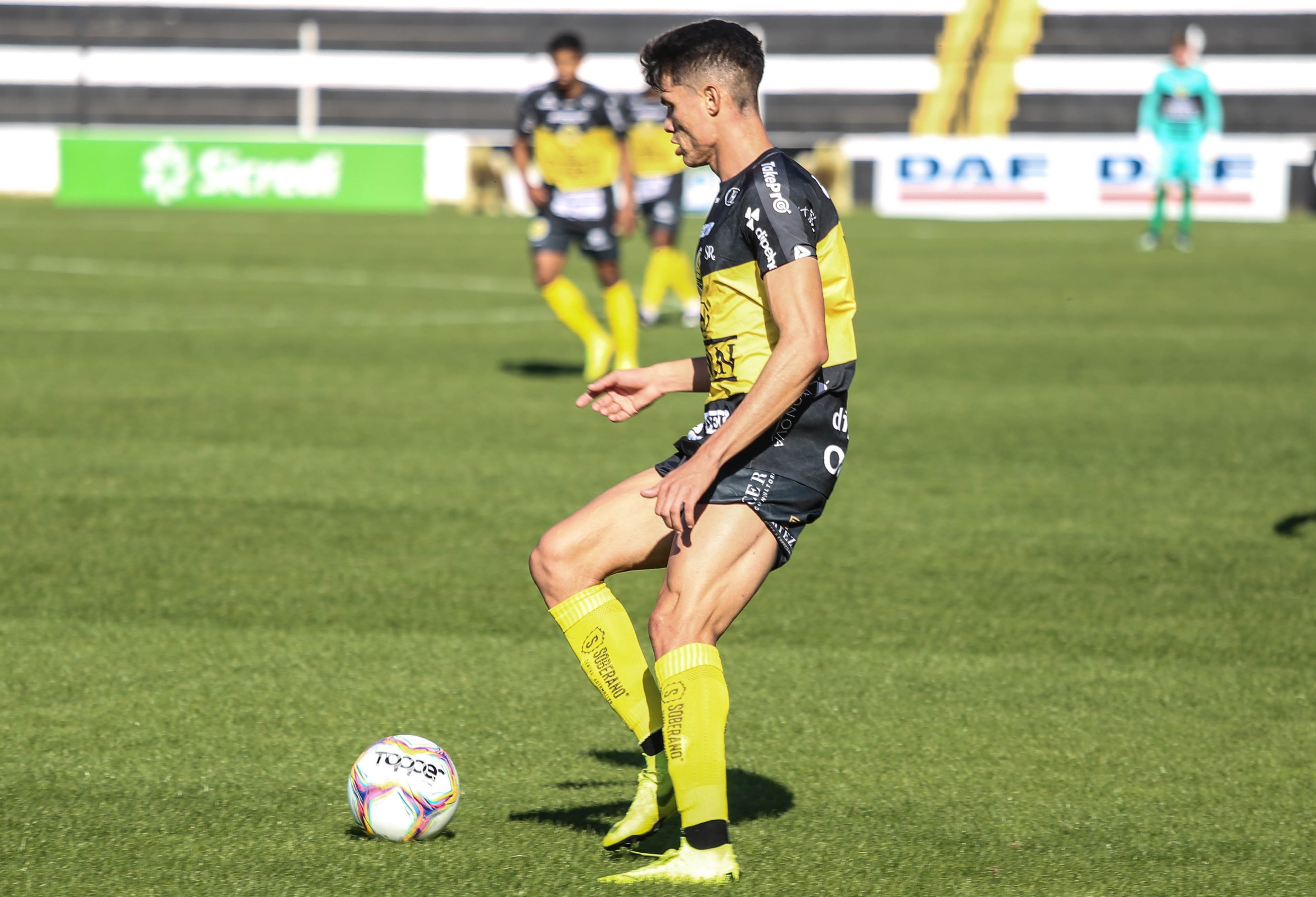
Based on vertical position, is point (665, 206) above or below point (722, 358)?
above

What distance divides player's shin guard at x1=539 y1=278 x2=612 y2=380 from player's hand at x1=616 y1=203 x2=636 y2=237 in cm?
101

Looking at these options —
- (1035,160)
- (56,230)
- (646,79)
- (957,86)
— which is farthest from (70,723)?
(957,86)

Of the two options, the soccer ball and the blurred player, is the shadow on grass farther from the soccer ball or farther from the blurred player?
the blurred player

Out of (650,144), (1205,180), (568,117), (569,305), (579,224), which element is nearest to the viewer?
(569,305)

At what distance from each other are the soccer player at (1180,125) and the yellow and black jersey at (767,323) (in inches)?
764

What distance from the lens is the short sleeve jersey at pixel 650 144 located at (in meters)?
15.9

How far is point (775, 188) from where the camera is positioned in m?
3.34

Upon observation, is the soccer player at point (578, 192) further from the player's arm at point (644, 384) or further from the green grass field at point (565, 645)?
the player's arm at point (644, 384)

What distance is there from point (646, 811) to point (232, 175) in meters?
28.6

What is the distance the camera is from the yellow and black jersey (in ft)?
11.1

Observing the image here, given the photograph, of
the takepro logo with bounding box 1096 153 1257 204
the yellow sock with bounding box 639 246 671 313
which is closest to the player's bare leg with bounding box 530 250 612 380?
the yellow sock with bounding box 639 246 671 313

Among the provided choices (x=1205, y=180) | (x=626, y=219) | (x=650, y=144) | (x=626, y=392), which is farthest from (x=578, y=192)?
(x=1205, y=180)

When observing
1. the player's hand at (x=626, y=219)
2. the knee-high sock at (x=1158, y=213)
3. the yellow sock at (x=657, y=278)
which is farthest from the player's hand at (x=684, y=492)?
the knee-high sock at (x=1158, y=213)

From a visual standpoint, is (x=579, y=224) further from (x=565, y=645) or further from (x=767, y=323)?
(x=767, y=323)
